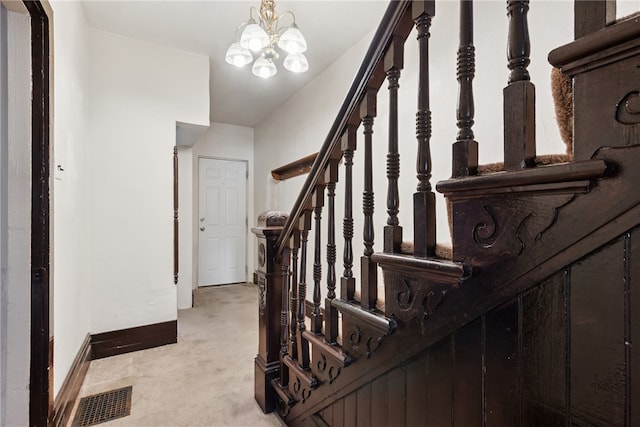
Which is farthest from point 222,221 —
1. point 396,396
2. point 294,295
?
point 396,396

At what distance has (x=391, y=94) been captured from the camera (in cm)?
97

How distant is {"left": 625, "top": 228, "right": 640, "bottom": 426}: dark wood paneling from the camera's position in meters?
0.52

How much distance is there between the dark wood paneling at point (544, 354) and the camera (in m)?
0.62

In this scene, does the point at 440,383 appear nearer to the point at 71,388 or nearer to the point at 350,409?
the point at 350,409

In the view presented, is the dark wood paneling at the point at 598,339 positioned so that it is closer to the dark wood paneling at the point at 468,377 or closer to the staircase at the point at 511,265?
the staircase at the point at 511,265

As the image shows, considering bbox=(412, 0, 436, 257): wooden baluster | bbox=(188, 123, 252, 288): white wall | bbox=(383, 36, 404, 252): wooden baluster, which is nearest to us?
bbox=(412, 0, 436, 257): wooden baluster

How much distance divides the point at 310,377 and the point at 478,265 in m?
1.02

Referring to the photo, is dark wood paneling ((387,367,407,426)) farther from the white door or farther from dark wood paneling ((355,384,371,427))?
the white door

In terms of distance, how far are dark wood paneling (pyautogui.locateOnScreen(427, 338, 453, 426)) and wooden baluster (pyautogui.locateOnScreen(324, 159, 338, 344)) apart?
18.2 inches

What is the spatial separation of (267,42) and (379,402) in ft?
6.68

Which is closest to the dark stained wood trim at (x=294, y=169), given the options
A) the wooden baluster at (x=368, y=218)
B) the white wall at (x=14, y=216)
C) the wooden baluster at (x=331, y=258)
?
the wooden baluster at (x=331, y=258)

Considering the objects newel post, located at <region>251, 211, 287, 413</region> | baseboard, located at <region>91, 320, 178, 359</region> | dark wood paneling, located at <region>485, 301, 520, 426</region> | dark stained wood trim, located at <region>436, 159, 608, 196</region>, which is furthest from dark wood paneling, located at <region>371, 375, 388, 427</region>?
baseboard, located at <region>91, 320, 178, 359</region>

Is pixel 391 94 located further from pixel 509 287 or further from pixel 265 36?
pixel 265 36

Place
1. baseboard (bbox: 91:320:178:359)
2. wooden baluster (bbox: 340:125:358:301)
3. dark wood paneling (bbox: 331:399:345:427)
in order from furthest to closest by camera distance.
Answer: baseboard (bbox: 91:320:178:359)
dark wood paneling (bbox: 331:399:345:427)
wooden baluster (bbox: 340:125:358:301)
